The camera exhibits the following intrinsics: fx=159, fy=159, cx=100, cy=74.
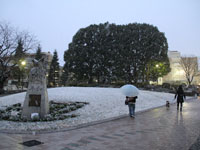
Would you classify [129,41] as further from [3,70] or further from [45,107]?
[45,107]

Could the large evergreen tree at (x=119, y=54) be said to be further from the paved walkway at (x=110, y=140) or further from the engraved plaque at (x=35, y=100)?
the paved walkway at (x=110, y=140)

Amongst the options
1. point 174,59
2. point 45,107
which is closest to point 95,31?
point 45,107

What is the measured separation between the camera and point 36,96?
8.27 metres

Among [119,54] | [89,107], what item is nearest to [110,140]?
[89,107]

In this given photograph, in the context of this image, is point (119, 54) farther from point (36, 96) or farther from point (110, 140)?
point (110, 140)

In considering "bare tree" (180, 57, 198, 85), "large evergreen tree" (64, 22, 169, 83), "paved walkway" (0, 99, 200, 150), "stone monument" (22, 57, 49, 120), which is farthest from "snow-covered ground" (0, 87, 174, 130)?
"bare tree" (180, 57, 198, 85)

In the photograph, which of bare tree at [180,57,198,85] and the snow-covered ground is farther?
bare tree at [180,57,198,85]

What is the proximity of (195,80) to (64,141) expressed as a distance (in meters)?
60.2

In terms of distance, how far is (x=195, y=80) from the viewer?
179 feet

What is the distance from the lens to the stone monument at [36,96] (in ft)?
26.9

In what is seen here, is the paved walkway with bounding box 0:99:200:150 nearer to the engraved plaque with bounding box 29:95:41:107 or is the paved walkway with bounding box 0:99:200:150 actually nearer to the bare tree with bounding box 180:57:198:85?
the engraved plaque with bounding box 29:95:41:107

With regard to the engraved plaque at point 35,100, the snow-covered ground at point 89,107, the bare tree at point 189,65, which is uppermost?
the bare tree at point 189,65

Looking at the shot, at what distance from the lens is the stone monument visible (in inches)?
323

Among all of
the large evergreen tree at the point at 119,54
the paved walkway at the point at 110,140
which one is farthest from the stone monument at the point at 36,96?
the large evergreen tree at the point at 119,54
